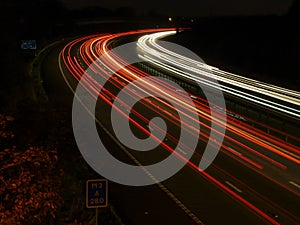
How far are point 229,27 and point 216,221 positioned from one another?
8040cm

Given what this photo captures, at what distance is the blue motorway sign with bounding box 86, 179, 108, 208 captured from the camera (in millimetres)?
11180

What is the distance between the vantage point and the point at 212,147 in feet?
88.1

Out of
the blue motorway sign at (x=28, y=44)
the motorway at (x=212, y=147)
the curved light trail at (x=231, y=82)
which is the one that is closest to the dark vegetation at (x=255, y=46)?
the curved light trail at (x=231, y=82)

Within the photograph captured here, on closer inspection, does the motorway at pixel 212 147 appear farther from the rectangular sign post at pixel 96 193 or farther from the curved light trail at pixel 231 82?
the rectangular sign post at pixel 96 193

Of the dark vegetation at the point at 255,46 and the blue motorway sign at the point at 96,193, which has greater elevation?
the blue motorway sign at the point at 96,193

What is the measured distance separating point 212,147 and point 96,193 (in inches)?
637

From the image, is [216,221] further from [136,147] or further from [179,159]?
[136,147]

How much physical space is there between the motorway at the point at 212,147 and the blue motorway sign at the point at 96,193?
5.90 m

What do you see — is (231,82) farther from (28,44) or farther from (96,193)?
(96,193)

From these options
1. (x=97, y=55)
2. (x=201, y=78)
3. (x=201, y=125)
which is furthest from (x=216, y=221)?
(x=97, y=55)

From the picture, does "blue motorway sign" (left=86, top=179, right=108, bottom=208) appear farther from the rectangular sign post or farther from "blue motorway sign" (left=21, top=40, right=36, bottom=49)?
"blue motorway sign" (left=21, top=40, right=36, bottom=49)

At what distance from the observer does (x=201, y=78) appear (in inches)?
2014

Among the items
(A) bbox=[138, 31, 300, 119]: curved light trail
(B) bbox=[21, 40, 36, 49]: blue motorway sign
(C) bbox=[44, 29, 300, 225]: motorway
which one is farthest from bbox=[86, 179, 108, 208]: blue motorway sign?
(B) bbox=[21, 40, 36, 49]: blue motorway sign

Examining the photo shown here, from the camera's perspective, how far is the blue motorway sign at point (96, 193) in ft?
36.7
